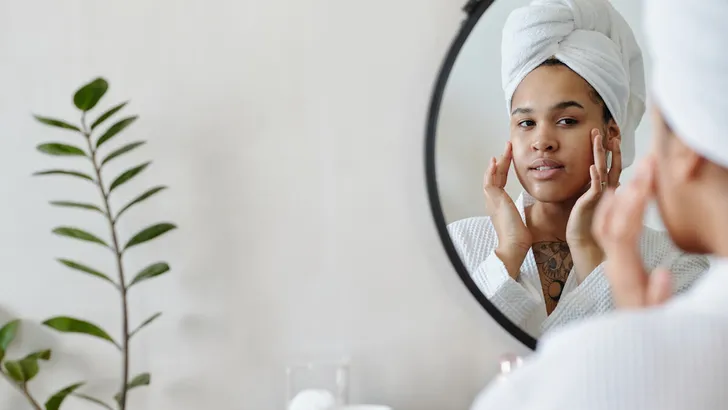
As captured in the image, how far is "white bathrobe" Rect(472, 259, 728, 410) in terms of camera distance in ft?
1.30

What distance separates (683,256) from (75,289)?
88 cm

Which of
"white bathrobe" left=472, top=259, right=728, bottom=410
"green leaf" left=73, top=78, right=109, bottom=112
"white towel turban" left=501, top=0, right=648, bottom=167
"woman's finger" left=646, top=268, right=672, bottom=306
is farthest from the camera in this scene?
"white towel turban" left=501, top=0, right=648, bottom=167

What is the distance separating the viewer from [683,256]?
1.13 meters

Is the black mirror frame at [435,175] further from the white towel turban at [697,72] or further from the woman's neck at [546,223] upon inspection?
the white towel turban at [697,72]

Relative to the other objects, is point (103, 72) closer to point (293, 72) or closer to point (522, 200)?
point (293, 72)

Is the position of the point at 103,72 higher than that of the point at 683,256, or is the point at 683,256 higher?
the point at 103,72

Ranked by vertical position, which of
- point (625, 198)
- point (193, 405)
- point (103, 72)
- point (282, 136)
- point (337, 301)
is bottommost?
point (193, 405)

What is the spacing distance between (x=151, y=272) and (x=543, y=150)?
58 centimetres

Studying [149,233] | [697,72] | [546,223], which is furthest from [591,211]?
[697,72]

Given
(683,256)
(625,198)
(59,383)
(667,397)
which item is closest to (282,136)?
(59,383)

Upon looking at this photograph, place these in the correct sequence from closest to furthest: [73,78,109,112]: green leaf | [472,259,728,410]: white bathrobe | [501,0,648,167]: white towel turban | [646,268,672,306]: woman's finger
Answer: [472,259,728,410]: white bathrobe
[646,268,672,306]: woman's finger
[73,78,109,112]: green leaf
[501,0,648,167]: white towel turban

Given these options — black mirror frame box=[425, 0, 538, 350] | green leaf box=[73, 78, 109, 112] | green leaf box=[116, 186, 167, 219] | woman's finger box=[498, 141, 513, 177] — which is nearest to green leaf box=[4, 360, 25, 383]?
green leaf box=[116, 186, 167, 219]

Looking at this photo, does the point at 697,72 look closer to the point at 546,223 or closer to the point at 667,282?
the point at 667,282

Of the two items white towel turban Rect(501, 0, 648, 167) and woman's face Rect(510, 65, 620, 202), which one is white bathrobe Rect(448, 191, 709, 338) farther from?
white towel turban Rect(501, 0, 648, 167)
